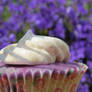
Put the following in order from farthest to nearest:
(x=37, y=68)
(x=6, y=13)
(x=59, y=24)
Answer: (x=6, y=13), (x=59, y=24), (x=37, y=68)

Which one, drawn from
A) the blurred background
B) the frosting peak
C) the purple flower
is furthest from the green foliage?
the frosting peak

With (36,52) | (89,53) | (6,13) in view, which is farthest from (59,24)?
(36,52)

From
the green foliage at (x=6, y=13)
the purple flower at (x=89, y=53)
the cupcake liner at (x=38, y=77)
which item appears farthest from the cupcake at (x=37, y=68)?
Answer: the green foliage at (x=6, y=13)

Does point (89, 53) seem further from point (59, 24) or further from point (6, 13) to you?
point (6, 13)

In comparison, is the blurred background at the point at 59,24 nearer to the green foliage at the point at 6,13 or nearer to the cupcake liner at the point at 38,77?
the green foliage at the point at 6,13

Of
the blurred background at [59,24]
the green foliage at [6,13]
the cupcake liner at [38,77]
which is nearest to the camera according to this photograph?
the cupcake liner at [38,77]

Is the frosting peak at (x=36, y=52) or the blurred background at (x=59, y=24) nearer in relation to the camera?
the frosting peak at (x=36, y=52)

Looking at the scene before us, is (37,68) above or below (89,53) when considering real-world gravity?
above

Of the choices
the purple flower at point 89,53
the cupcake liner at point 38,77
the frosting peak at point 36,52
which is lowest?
the purple flower at point 89,53

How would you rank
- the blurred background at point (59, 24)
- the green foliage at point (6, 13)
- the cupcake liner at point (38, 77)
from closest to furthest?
the cupcake liner at point (38, 77)
the blurred background at point (59, 24)
the green foliage at point (6, 13)

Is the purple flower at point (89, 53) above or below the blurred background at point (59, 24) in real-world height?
below
